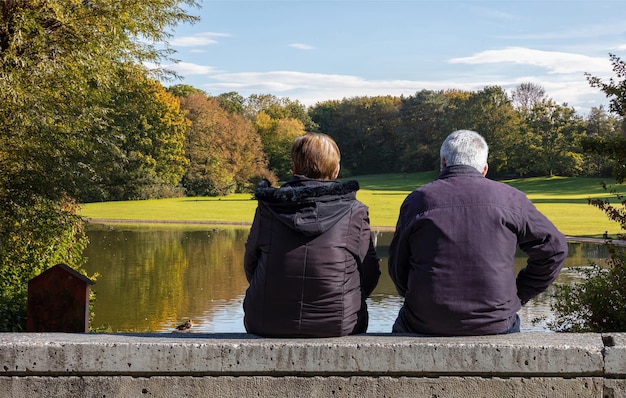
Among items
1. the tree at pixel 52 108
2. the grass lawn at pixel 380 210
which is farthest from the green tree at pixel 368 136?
the tree at pixel 52 108

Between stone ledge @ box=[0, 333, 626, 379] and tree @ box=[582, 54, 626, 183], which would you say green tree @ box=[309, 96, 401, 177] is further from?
stone ledge @ box=[0, 333, 626, 379]

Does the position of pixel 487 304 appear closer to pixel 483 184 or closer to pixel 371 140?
pixel 483 184

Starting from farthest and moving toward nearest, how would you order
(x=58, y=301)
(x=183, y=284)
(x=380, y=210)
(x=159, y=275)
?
(x=380, y=210) < (x=159, y=275) < (x=183, y=284) < (x=58, y=301)

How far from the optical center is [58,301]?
602 cm

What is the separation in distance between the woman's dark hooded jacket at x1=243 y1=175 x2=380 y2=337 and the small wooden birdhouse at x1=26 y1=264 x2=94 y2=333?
2.63 meters

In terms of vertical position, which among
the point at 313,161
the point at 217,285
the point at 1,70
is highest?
the point at 1,70

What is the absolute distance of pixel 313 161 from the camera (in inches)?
148

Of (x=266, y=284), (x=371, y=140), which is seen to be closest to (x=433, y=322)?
(x=266, y=284)

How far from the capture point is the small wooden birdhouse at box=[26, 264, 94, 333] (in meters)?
5.93

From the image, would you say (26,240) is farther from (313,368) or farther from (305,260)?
(313,368)

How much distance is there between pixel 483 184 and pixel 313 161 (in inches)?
30.3

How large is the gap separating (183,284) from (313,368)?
Answer: 14.9 meters

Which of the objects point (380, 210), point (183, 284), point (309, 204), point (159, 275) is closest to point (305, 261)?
point (309, 204)

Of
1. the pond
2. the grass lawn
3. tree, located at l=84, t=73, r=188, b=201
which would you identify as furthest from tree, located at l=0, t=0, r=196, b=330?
tree, located at l=84, t=73, r=188, b=201
